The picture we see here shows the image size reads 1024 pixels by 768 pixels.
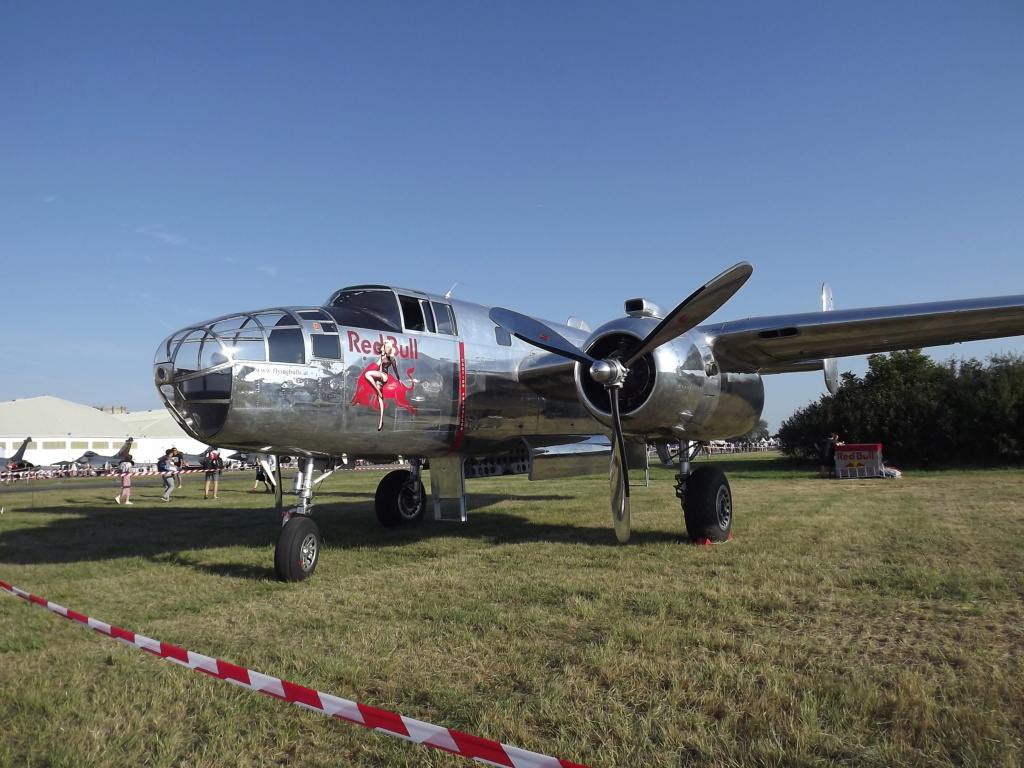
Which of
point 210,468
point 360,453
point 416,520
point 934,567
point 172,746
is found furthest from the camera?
point 210,468

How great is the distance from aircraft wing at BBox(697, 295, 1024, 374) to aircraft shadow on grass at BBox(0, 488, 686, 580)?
2899mm

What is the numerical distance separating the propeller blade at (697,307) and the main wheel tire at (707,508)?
7.24 ft

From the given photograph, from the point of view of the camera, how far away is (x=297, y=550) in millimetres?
7176

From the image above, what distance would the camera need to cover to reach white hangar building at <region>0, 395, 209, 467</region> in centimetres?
6594

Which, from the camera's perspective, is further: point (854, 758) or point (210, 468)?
point (210, 468)

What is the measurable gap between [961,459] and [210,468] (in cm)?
3013

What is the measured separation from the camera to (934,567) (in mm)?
6906

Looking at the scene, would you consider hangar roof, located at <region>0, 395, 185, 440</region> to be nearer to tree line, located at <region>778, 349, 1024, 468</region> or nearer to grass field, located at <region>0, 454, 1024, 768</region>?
tree line, located at <region>778, 349, 1024, 468</region>

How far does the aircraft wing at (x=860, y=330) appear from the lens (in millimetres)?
7832

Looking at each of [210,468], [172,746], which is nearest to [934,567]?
[172,746]

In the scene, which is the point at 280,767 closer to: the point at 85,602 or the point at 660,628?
the point at 660,628

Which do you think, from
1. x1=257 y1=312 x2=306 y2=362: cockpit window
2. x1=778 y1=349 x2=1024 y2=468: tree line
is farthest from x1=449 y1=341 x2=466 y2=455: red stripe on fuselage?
x1=778 y1=349 x2=1024 y2=468: tree line

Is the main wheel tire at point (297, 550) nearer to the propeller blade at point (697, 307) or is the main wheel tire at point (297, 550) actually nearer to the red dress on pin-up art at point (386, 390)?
the red dress on pin-up art at point (386, 390)

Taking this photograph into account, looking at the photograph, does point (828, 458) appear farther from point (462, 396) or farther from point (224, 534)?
point (224, 534)
